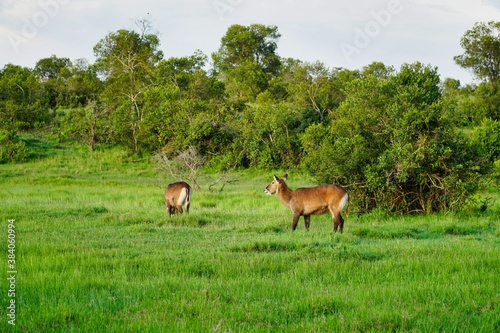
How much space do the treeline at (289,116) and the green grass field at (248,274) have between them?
1293 mm

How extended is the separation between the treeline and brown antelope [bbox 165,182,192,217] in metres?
3.31

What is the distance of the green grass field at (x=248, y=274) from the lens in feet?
15.0

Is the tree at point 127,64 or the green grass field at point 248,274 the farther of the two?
the tree at point 127,64

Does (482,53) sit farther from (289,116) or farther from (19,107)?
(19,107)

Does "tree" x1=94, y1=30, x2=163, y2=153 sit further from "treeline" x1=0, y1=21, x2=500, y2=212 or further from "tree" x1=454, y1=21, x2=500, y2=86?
"tree" x1=454, y1=21, x2=500, y2=86

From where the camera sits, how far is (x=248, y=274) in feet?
20.7

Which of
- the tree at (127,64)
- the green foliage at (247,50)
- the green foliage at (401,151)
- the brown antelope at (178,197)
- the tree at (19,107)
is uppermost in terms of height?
the green foliage at (247,50)

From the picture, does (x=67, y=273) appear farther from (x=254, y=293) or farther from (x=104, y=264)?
(x=254, y=293)

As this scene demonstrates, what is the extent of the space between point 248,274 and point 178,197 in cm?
662

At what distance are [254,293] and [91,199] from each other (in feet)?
40.2

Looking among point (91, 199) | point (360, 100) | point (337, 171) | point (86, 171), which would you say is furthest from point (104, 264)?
point (86, 171)

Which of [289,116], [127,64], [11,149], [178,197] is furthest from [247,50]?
[178,197]

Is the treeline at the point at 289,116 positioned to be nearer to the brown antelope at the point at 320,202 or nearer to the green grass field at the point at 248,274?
the green grass field at the point at 248,274

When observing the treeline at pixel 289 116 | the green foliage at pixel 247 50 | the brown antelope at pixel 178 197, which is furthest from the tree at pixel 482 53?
the brown antelope at pixel 178 197
